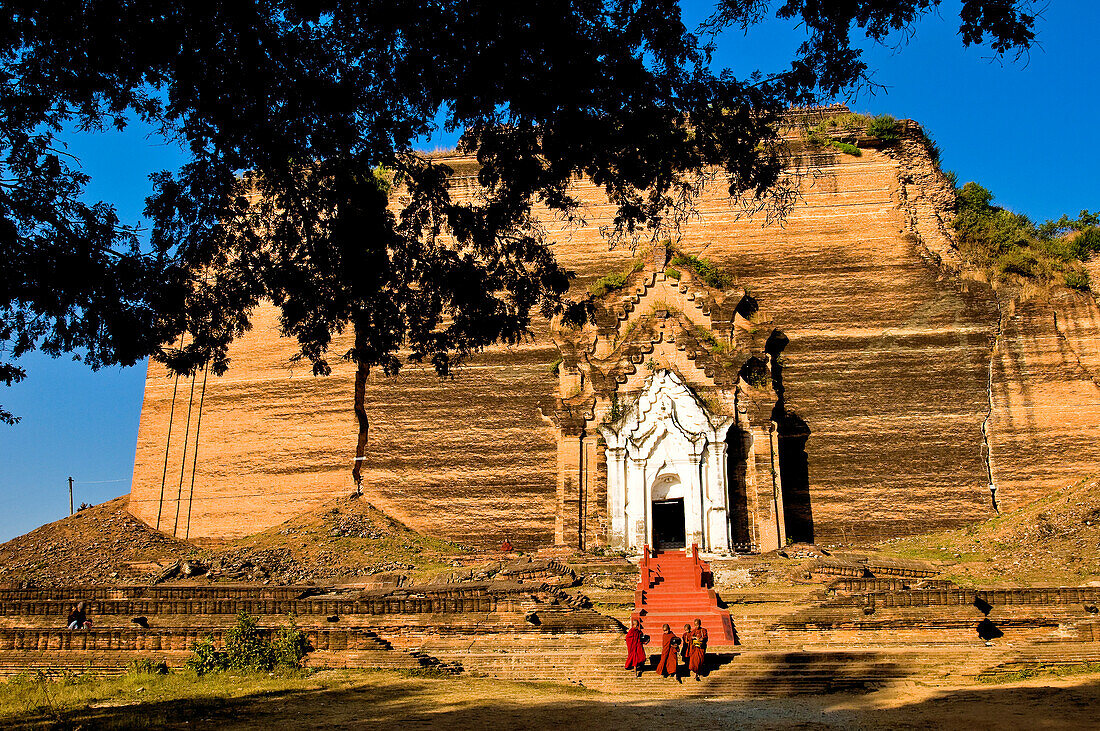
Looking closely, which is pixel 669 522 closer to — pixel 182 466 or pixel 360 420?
pixel 360 420

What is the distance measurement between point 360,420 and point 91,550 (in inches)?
401

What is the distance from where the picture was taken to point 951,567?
21.2 m

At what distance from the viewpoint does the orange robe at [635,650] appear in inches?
528

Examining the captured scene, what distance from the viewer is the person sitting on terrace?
17.7 meters

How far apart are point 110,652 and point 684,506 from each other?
14.1m

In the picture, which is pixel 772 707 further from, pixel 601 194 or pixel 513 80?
pixel 601 194

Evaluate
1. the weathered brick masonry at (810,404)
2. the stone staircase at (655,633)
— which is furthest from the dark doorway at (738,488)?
the stone staircase at (655,633)

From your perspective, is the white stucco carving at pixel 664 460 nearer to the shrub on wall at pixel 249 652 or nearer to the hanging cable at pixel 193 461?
the shrub on wall at pixel 249 652

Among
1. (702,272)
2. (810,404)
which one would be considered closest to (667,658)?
(702,272)

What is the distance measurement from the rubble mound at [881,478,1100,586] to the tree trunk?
1695 centimetres

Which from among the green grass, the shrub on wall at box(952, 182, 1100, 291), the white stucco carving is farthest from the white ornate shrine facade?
the green grass

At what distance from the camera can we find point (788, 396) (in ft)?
90.1

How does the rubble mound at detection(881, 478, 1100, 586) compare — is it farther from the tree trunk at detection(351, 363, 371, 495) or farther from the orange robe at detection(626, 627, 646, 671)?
the tree trunk at detection(351, 363, 371, 495)

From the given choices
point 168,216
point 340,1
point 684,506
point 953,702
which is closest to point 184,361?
point 168,216
